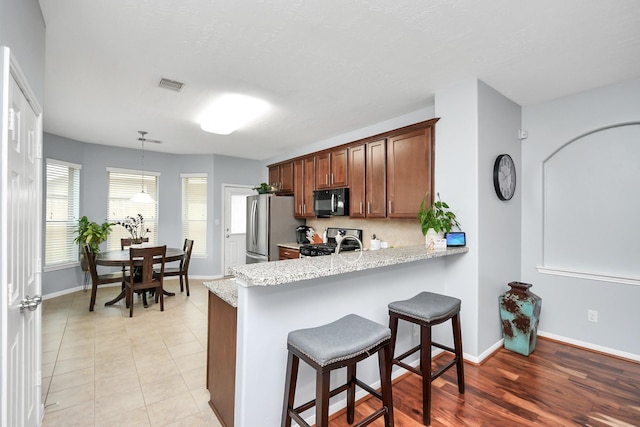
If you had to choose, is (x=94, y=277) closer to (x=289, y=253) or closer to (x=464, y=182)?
(x=289, y=253)

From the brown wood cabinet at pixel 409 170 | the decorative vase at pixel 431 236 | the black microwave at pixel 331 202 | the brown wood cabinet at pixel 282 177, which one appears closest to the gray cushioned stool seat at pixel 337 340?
the decorative vase at pixel 431 236

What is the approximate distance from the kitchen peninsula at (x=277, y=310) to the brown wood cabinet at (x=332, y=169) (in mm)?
2154

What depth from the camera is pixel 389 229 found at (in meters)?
4.07

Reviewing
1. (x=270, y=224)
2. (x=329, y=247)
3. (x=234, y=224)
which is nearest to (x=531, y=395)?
(x=329, y=247)

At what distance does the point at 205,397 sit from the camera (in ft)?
7.25

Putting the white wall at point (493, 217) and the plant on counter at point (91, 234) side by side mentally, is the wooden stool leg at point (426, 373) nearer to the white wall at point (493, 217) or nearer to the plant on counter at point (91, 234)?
the white wall at point (493, 217)

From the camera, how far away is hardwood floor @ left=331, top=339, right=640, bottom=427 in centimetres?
197

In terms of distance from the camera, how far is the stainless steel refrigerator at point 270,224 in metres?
5.11

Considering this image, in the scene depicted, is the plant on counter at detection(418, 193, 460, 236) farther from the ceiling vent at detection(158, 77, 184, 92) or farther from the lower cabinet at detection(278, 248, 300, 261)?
the ceiling vent at detection(158, 77, 184, 92)

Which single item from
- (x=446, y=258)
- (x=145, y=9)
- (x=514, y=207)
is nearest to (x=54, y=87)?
(x=145, y=9)

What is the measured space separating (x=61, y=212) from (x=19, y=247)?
469 cm

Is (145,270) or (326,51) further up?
(326,51)

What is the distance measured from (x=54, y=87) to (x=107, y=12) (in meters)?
1.79

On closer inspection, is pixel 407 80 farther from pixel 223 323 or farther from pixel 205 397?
pixel 205 397
